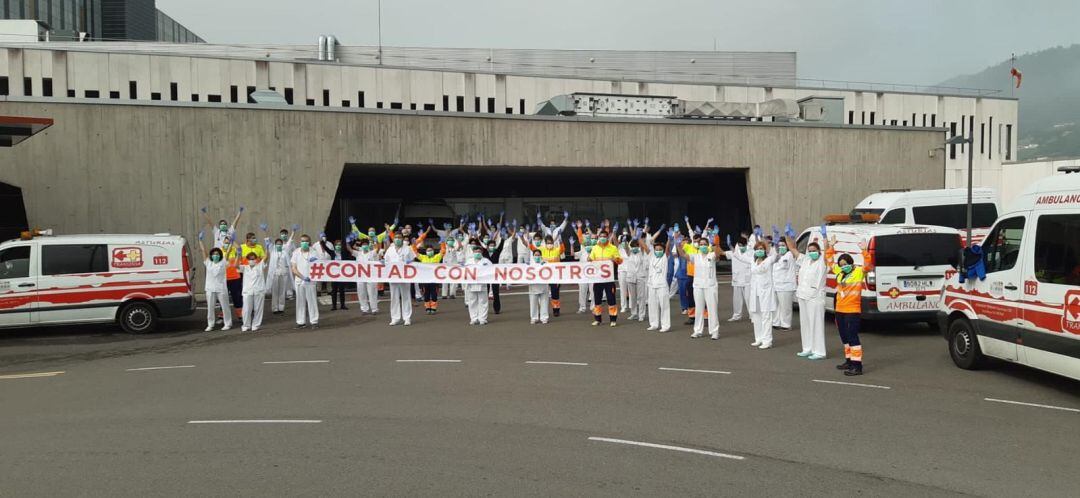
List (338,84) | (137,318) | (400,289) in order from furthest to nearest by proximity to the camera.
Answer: (338,84) < (400,289) < (137,318)

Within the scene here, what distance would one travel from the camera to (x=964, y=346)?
1077cm

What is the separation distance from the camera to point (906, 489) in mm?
5988

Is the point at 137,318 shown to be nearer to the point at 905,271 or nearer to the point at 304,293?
the point at 304,293

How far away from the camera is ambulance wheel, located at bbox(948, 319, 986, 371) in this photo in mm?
10523

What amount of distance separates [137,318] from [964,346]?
47.3ft

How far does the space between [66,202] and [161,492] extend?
715 inches

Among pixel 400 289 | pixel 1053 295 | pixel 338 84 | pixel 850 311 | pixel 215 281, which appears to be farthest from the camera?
pixel 338 84

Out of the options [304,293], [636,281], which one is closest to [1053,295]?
[636,281]

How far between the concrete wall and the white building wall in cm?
471

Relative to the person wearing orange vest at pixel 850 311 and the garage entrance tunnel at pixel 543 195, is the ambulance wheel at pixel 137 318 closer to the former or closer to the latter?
the person wearing orange vest at pixel 850 311

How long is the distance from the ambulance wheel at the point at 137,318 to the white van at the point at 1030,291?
14.2m

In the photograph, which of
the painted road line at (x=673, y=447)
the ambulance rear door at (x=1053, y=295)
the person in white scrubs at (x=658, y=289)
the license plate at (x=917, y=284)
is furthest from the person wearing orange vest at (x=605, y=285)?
the painted road line at (x=673, y=447)

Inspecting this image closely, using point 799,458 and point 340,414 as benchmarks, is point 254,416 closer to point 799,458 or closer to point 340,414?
point 340,414

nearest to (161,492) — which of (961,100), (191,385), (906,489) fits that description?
(191,385)
